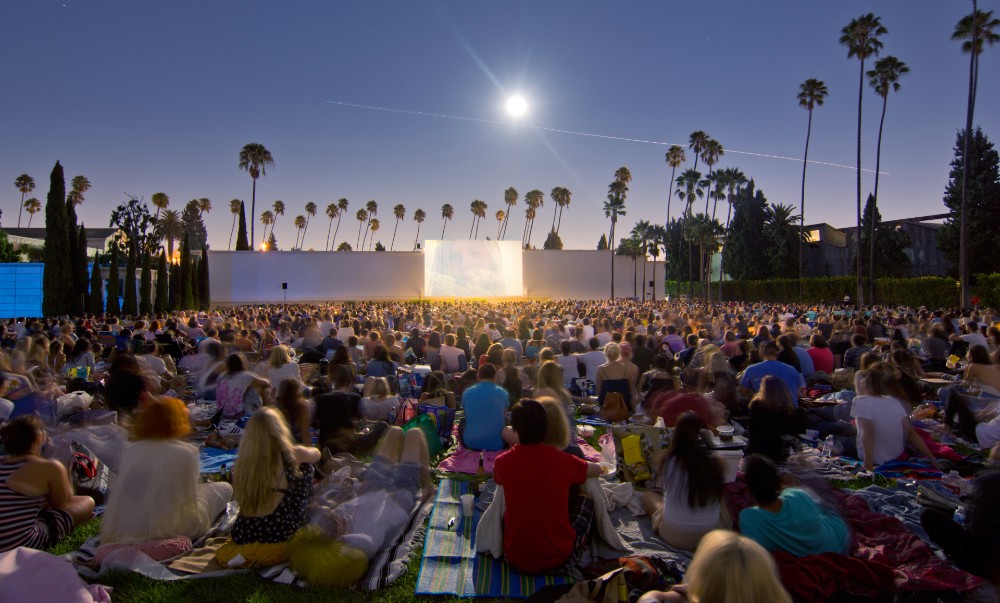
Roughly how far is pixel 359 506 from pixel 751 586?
2855 millimetres

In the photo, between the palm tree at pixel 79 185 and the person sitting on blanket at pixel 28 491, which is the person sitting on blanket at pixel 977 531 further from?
the palm tree at pixel 79 185

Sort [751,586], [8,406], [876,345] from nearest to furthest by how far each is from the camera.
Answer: [751,586] → [8,406] → [876,345]

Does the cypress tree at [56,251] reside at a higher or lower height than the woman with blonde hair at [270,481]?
higher

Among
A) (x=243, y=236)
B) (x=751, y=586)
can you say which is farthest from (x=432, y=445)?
(x=243, y=236)

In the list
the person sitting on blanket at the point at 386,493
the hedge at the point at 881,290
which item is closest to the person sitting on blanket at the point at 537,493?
the person sitting on blanket at the point at 386,493

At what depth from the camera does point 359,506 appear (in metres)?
4.02

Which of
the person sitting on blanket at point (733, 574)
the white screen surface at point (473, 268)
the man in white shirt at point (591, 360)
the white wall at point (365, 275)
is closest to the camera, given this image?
the person sitting on blanket at point (733, 574)

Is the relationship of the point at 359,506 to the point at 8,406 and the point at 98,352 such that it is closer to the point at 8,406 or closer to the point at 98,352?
the point at 8,406

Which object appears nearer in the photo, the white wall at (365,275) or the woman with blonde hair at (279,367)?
the woman with blonde hair at (279,367)

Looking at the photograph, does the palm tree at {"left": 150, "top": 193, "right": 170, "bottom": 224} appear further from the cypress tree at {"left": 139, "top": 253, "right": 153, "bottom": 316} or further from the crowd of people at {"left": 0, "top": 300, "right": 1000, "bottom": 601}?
the crowd of people at {"left": 0, "top": 300, "right": 1000, "bottom": 601}

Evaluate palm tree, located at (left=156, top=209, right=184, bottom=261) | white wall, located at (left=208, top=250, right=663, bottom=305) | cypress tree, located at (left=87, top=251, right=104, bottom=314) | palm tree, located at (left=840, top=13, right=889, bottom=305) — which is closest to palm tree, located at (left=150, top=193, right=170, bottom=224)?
palm tree, located at (left=156, top=209, right=184, bottom=261)

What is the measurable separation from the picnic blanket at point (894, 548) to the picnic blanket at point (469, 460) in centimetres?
194

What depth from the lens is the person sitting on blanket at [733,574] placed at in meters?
1.76

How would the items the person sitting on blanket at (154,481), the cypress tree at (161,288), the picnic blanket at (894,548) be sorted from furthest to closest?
the cypress tree at (161,288) < the person sitting on blanket at (154,481) < the picnic blanket at (894,548)
